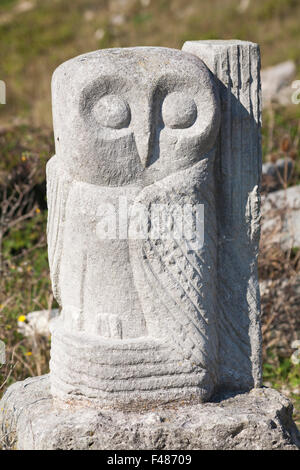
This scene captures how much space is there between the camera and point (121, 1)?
14195 millimetres

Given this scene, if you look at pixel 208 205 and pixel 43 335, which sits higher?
pixel 208 205

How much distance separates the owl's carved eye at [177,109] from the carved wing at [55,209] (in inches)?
18.7

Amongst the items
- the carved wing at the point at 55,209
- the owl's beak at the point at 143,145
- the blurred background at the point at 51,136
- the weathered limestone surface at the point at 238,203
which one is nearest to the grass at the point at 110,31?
the blurred background at the point at 51,136

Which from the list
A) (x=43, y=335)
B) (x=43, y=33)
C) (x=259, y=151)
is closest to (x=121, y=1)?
(x=43, y=33)

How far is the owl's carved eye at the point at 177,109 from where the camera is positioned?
2.52 metres

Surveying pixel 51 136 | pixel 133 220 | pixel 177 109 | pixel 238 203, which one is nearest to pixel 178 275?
pixel 133 220

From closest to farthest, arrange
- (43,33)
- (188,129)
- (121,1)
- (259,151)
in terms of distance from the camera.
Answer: (188,129) < (259,151) < (43,33) < (121,1)

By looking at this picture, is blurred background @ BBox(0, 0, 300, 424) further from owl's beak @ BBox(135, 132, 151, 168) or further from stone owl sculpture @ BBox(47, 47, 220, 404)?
owl's beak @ BBox(135, 132, 151, 168)

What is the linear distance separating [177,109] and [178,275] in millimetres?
650

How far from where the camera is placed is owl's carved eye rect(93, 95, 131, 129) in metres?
2.47

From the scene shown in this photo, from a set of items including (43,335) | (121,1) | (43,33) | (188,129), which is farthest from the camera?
(121,1)

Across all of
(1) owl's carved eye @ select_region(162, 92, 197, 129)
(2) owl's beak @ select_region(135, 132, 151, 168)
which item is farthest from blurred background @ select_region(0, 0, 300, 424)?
(1) owl's carved eye @ select_region(162, 92, 197, 129)
